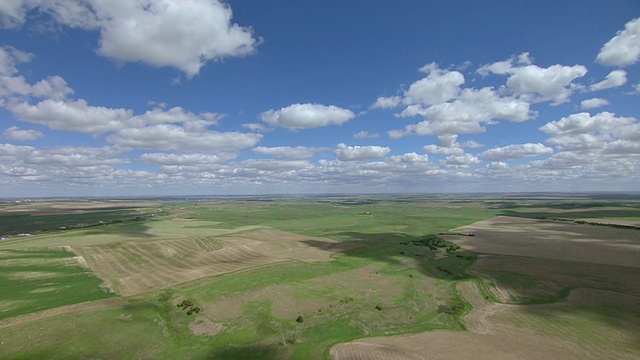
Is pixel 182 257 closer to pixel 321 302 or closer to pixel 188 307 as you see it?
pixel 188 307

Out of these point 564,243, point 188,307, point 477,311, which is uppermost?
point 564,243

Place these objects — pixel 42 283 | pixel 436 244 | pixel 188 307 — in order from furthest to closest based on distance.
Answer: pixel 436 244 < pixel 42 283 < pixel 188 307

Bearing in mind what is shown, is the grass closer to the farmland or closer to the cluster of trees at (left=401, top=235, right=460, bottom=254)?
the farmland

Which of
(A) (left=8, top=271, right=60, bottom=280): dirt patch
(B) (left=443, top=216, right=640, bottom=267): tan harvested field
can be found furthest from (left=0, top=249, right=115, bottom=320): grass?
(B) (left=443, top=216, right=640, bottom=267): tan harvested field

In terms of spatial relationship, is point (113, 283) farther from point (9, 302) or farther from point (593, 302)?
point (593, 302)

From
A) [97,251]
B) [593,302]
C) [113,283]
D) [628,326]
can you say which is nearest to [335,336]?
[628,326]

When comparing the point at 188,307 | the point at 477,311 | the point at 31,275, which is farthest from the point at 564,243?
the point at 31,275
